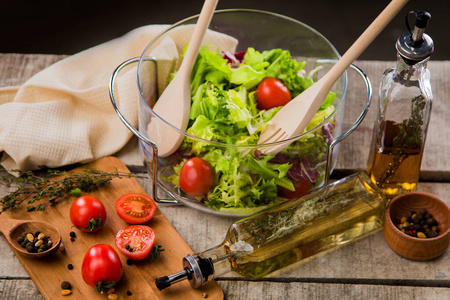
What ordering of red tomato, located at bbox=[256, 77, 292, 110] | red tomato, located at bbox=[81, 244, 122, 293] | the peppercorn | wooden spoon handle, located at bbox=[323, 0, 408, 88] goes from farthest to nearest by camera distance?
red tomato, located at bbox=[256, 77, 292, 110] < the peppercorn < red tomato, located at bbox=[81, 244, 122, 293] < wooden spoon handle, located at bbox=[323, 0, 408, 88]

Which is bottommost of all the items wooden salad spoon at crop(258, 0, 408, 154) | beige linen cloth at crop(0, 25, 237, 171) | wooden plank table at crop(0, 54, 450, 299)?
wooden plank table at crop(0, 54, 450, 299)

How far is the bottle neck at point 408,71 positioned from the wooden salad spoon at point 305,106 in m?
0.11

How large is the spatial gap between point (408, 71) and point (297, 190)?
411mm

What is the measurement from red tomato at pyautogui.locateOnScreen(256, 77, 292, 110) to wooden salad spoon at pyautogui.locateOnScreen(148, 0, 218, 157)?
21cm

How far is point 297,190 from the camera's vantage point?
1665 mm

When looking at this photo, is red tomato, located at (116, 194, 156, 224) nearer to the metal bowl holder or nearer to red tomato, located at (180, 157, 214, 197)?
the metal bowl holder

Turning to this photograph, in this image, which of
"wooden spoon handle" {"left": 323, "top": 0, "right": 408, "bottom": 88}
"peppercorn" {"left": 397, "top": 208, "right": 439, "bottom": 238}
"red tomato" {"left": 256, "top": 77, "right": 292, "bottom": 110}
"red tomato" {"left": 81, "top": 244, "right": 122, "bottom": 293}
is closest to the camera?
"wooden spoon handle" {"left": 323, "top": 0, "right": 408, "bottom": 88}

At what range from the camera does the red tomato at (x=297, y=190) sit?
1.65m

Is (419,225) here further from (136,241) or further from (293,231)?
(136,241)

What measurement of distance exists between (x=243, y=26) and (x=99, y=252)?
824mm

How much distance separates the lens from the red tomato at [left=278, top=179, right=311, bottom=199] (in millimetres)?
1649

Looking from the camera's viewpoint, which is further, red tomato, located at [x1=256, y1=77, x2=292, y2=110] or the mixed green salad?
red tomato, located at [x1=256, y1=77, x2=292, y2=110]

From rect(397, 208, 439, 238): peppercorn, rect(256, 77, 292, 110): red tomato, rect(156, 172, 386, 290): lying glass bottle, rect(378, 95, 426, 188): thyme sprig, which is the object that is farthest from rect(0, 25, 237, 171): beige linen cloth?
rect(397, 208, 439, 238): peppercorn

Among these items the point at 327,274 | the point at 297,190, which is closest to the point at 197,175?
the point at 297,190
